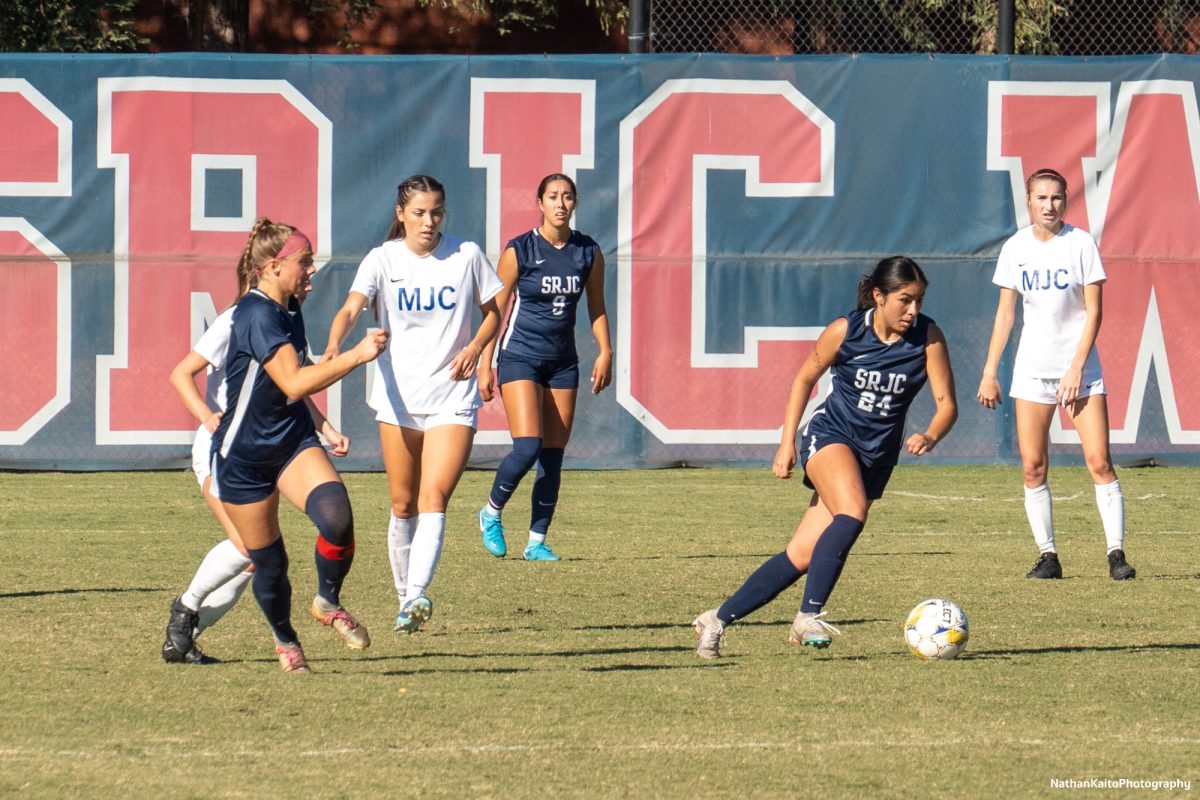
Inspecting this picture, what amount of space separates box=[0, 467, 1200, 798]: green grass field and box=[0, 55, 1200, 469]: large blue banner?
11.0 ft

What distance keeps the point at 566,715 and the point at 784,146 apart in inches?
379

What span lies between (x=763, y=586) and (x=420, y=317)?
1.99m

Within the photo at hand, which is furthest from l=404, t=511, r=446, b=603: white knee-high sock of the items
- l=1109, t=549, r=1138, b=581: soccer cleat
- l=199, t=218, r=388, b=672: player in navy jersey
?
l=1109, t=549, r=1138, b=581: soccer cleat

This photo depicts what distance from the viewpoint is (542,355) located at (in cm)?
1016

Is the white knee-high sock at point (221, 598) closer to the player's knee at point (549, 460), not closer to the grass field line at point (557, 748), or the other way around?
the grass field line at point (557, 748)

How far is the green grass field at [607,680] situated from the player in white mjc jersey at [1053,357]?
36 centimetres

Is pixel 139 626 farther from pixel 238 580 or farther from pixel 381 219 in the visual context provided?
pixel 381 219

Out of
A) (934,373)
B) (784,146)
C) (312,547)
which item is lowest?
(312,547)

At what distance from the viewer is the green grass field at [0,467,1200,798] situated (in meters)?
5.21

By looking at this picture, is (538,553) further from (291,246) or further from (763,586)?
(291,246)

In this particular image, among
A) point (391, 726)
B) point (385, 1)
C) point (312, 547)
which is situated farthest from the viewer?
point (385, 1)

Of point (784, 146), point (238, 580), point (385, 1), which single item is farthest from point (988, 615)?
point (385, 1)

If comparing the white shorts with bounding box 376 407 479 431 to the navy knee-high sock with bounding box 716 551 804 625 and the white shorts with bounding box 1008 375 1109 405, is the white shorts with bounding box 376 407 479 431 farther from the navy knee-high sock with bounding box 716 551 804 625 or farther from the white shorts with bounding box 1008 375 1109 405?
the white shorts with bounding box 1008 375 1109 405

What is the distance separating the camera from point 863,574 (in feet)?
31.4
